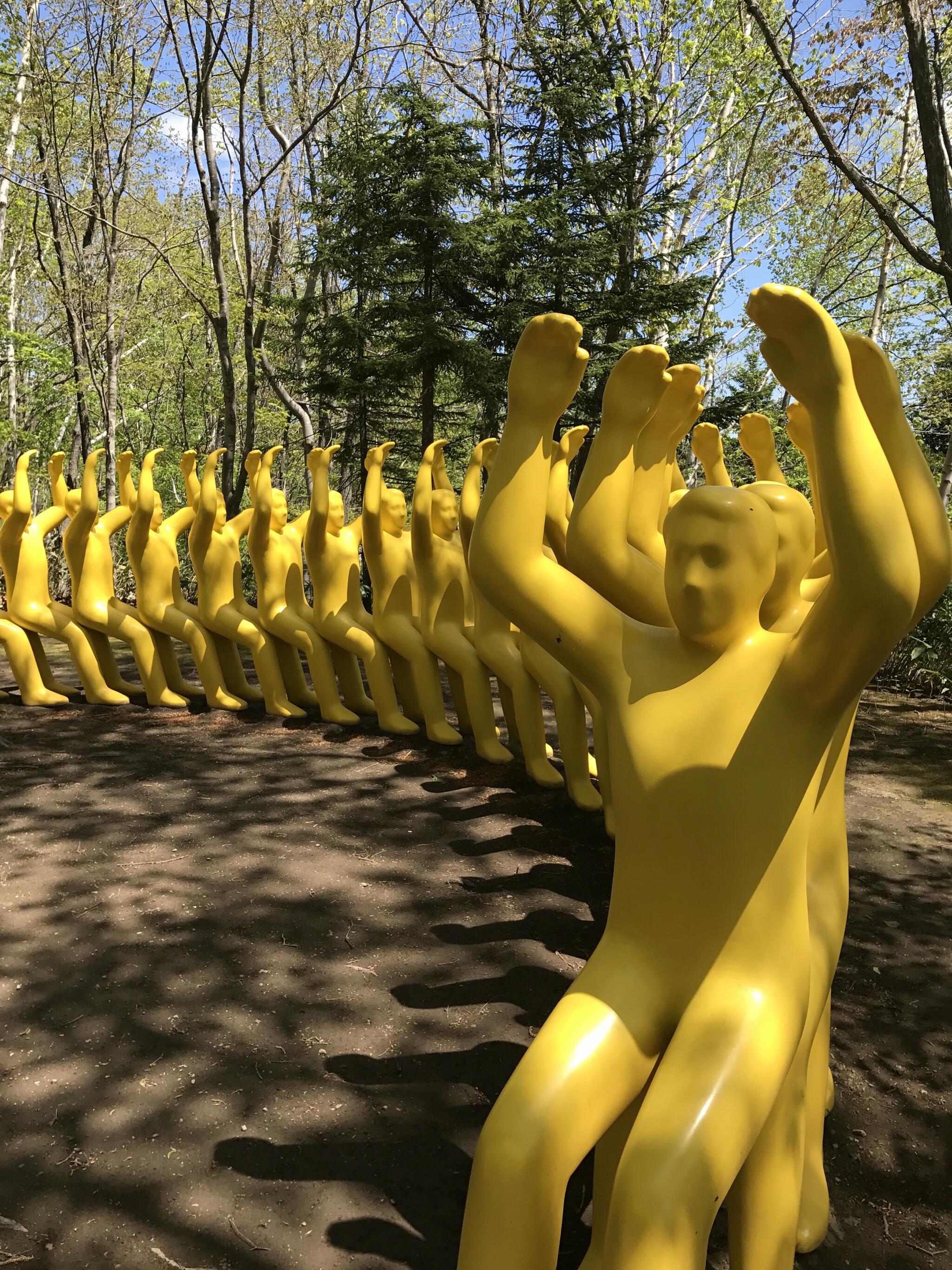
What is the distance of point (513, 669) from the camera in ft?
20.5

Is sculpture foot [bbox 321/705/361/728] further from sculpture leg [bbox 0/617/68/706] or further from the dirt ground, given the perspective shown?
sculpture leg [bbox 0/617/68/706]

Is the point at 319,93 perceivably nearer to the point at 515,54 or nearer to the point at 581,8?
the point at 515,54

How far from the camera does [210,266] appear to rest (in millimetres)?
23250

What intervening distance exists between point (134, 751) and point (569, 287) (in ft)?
34.3

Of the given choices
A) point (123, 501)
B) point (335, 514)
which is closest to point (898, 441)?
point (335, 514)

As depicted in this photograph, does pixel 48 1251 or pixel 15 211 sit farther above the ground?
pixel 15 211

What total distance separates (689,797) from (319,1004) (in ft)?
7.71

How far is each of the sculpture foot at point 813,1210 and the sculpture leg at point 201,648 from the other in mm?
6524

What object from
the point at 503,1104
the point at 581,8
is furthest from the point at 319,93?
the point at 503,1104

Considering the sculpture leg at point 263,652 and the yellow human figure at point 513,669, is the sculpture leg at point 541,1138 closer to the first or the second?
the yellow human figure at point 513,669

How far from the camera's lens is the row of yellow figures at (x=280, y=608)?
6738 millimetres

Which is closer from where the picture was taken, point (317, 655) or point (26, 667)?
point (317, 655)

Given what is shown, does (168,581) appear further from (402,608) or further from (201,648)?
(402,608)

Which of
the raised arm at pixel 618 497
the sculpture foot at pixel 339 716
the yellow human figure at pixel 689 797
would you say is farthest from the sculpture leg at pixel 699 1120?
the sculpture foot at pixel 339 716
